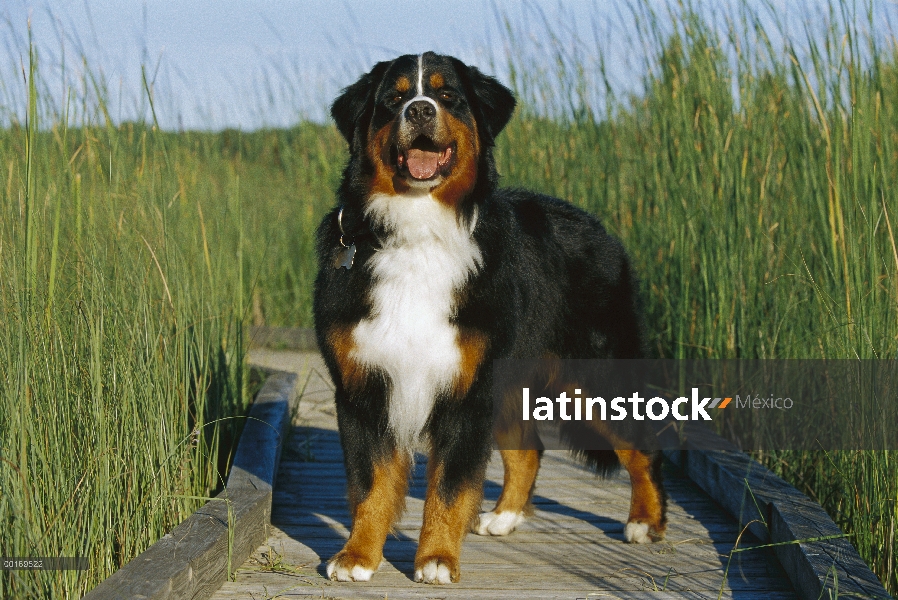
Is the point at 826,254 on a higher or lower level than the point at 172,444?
higher

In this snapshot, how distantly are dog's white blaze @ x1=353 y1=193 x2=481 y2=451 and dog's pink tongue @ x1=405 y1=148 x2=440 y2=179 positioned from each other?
0.25 feet

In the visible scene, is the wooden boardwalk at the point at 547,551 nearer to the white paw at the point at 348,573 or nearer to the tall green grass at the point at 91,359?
the white paw at the point at 348,573

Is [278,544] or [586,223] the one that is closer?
[278,544]

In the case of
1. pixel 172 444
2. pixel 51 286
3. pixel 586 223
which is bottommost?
pixel 172 444

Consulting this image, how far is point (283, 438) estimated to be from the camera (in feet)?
16.5

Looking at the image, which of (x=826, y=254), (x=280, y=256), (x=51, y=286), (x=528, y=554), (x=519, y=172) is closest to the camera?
(x=51, y=286)

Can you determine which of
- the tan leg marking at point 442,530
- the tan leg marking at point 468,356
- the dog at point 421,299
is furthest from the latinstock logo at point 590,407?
the tan leg marking at point 442,530

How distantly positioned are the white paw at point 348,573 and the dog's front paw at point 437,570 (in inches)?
6.8

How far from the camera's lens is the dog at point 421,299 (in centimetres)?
337

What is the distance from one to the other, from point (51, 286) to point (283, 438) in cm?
230

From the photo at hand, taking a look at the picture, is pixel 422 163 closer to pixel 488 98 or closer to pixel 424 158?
pixel 424 158

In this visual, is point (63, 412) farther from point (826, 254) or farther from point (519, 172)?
point (519, 172)

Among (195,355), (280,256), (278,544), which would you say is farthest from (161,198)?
(280,256)

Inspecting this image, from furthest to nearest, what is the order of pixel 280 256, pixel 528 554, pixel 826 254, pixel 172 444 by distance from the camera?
pixel 280 256, pixel 826 254, pixel 528 554, pixel 172 444
